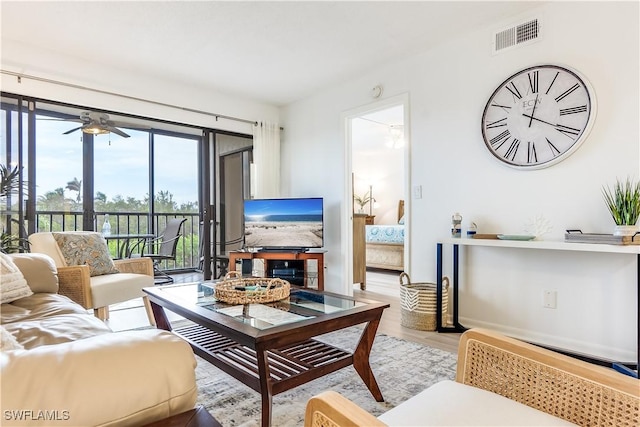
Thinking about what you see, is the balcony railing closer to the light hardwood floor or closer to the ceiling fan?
the ceiling fan

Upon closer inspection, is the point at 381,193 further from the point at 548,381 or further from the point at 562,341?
the point at 548,381

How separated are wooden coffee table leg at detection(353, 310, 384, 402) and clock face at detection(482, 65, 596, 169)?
5.89ft

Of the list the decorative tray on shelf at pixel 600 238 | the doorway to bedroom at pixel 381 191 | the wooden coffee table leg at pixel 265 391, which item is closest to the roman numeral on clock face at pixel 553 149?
the decorative tray on shelf at pixel 600 238

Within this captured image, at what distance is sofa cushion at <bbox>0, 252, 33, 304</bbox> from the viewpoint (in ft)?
5.83

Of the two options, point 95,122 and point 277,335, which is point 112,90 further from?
point 277,335

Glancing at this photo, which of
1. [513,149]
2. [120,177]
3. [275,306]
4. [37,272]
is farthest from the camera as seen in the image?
[120,177]

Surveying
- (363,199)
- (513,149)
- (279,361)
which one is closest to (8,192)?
(279,361)

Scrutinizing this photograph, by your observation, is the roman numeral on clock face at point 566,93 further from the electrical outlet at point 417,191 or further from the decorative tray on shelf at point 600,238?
the electrical outlet at point 417,191

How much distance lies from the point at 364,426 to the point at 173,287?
2.04 metres

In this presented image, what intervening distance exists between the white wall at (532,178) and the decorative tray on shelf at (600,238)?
0.68 feet

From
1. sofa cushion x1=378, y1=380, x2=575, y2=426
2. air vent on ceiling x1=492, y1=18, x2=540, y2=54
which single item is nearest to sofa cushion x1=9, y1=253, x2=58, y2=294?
sofa cushion x1=378, y1=380, x2=575, y2=426

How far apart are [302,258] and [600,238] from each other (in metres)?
2.61

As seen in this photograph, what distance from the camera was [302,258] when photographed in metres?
3.98

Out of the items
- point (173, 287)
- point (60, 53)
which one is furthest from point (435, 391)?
point (60, 53)
